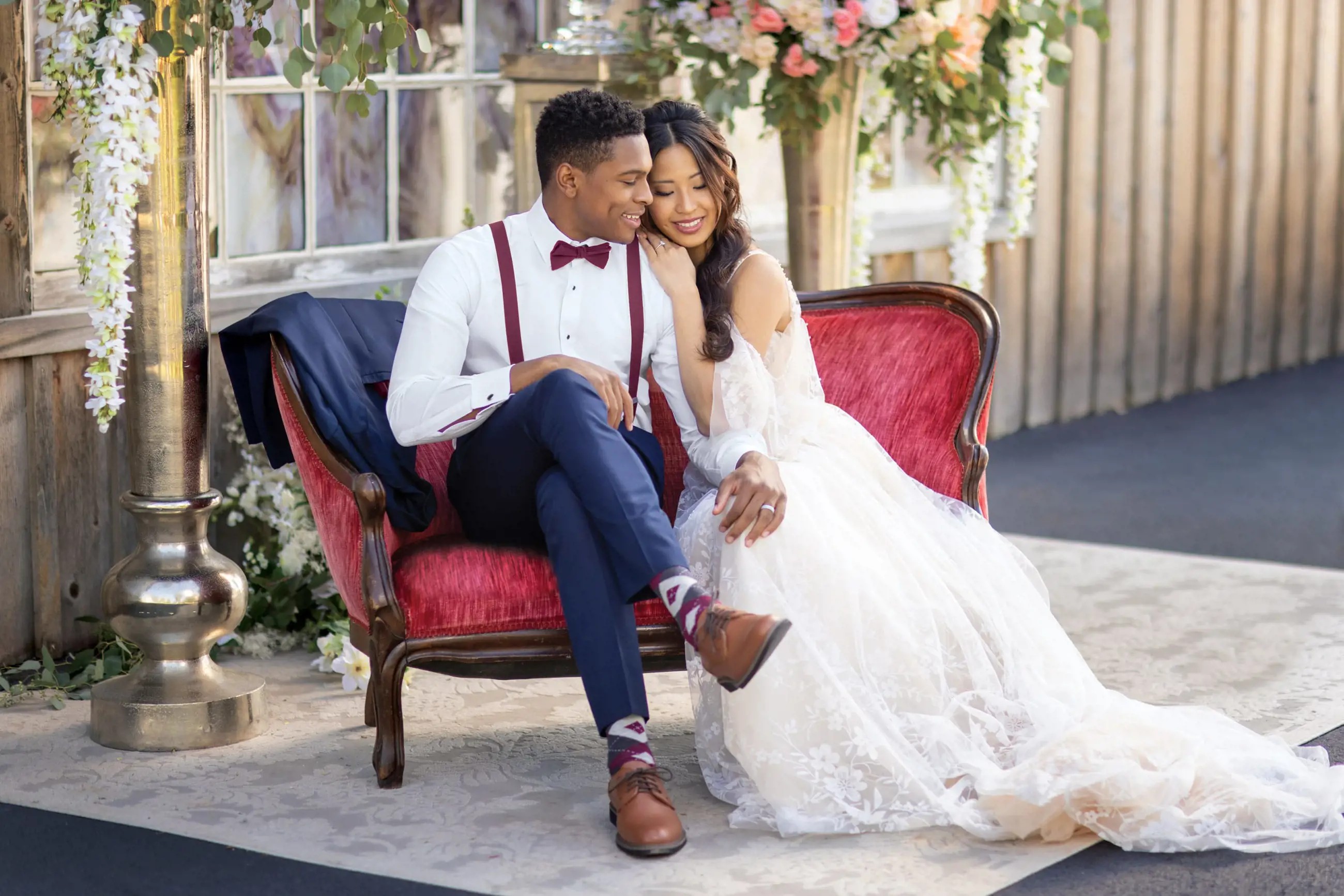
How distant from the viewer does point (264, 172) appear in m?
4.08

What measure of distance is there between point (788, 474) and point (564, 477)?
0.41m

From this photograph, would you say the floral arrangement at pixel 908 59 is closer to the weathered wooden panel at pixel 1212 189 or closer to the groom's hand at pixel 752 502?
the groom's hand at pixel 752 502

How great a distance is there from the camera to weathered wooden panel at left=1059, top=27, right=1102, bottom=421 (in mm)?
6641

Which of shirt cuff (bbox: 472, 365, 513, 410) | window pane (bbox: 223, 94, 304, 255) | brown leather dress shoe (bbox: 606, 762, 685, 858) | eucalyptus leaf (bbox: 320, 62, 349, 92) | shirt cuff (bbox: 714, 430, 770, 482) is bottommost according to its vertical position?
brown leather dress shoe (bbox: 606, 762, 685, 858)

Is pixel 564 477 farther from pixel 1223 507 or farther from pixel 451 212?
pixel 1223 507

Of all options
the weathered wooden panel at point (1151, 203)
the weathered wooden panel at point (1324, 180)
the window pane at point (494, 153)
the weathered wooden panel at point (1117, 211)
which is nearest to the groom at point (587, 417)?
the window pane at point (494, 153)

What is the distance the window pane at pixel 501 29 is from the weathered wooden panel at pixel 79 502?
4.71 ft

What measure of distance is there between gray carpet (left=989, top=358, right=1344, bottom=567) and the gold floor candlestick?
8.80 ft

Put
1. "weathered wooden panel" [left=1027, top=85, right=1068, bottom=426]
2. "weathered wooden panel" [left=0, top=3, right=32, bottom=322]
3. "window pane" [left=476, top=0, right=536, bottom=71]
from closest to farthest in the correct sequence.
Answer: "weathered wooden panel" [left=0, top=3, right=32, bottom=322] → "window pane" [left=476, top=0, right=536, bottom=71] → "weathered wooden panel" [left=1027, top=85, right=1068, bottom=426]

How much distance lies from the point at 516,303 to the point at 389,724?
30.1 inches

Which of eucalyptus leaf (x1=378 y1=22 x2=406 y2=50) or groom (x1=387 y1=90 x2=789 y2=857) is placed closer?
groom (x1=387 y1=90 x2=789 y2=857)

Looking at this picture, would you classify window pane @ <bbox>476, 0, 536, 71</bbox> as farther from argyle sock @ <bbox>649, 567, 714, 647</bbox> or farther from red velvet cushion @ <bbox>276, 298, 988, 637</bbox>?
argyle sock @ <bbox>649, 567, 714, 647</bbox>

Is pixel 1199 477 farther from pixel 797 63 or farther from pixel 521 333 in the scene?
pixel 521 333

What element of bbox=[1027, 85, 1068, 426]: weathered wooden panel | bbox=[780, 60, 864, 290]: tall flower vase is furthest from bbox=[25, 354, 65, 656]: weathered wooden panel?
bbox=[1027, 85, 1068, 426]: weathered wooden panel
